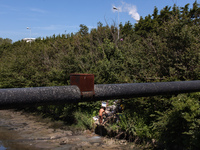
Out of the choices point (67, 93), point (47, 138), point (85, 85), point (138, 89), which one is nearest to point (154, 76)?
point (47, 138)

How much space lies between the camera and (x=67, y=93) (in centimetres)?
179

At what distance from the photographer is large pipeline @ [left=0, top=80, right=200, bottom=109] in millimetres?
1553

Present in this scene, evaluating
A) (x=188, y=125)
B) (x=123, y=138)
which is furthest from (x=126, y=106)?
(x=188, y=125)

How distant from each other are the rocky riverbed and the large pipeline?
617 cm

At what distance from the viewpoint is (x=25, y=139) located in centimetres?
1037

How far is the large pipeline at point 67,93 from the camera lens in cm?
155

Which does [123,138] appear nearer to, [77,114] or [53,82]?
[77,114]

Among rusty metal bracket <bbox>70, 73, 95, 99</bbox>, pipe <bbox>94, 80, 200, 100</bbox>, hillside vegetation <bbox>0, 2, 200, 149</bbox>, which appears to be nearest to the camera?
rusty metal bracket <bbox>70, 73, 95, 99</bbox>

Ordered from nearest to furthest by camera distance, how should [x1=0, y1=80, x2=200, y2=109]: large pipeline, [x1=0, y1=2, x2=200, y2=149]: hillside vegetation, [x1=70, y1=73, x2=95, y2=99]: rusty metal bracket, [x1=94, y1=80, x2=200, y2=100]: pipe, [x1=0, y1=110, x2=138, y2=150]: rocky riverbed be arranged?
[x1=0, y1=80, x2=200, y2=109]: large pipeline
[x1=70, y1=73, x2=95, y2=99]: rusty metal bracket
[x1=94, y1=80, x2=200, y2=100]: pipe
[x1=0, y1=2, x2=200, y2=149]: hillside vegetation
[x1=0, y1=110, x2=138, y2=150]: rocky riverbed

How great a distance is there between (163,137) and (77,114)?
19.8 ft

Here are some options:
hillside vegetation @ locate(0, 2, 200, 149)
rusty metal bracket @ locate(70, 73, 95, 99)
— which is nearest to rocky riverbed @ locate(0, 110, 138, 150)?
hillside vegetation @ locate(0, 2, 200, 149)

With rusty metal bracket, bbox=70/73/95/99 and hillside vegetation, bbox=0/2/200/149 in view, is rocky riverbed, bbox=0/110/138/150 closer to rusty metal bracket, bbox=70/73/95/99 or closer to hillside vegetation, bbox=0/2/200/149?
hillside vegetation, bbox=0/2/200/149

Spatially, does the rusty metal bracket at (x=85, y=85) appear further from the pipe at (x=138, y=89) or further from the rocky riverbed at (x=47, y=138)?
the rocky riverbed at (x=47, y=138)

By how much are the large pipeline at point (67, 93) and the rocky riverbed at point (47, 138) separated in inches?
243
